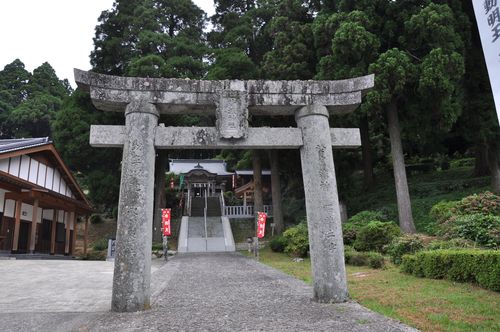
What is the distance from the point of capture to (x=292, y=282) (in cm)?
917

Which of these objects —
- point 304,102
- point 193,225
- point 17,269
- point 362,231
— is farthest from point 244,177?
point 304,102

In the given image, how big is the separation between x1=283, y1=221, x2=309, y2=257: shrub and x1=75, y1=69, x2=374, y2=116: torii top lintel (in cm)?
979

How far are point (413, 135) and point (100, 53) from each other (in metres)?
20.7

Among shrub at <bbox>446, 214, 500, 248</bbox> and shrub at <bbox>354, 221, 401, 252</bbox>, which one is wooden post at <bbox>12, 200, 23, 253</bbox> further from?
shrub at <bbox>446, 214, 500, 248</bbox>

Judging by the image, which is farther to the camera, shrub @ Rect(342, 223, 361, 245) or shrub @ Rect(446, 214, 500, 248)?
shrub @ Rect(342, 223, 361, 245)

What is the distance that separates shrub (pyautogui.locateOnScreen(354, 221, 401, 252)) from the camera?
13445 millimetres

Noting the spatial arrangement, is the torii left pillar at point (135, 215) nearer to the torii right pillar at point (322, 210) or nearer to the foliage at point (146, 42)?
the torii right pillar at point (322, 210)

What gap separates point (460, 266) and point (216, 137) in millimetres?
5800

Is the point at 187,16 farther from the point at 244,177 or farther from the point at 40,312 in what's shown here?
the point at 40,312

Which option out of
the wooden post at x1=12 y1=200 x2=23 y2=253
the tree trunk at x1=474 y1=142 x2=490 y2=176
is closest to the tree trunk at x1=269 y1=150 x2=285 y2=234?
the tree trunk at x1=474 y1=142 x2=490 y2=176

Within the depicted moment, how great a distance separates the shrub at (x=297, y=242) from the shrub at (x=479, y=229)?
6.31 meters

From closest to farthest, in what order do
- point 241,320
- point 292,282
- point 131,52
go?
1. point 241,320
2. point 292,282
3. point 131,52

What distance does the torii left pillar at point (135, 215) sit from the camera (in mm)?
5922

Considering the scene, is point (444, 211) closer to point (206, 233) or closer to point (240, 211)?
point (206, 233)
